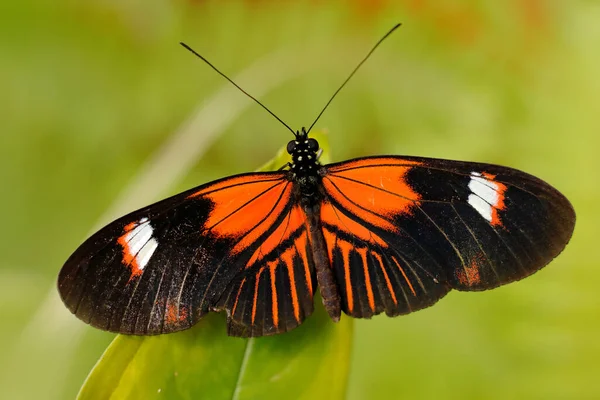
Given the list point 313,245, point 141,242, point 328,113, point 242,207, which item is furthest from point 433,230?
point 328,113

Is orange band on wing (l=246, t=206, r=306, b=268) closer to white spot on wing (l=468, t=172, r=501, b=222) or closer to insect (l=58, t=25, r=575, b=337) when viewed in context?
insect (l=58, t=25, r=575, b=337)

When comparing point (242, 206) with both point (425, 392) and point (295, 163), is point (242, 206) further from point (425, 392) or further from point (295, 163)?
point (425, 392)

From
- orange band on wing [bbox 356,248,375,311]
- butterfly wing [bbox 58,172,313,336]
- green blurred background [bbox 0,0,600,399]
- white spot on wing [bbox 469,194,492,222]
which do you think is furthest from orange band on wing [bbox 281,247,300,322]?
green blurred background [bbox 0,0,600,399]

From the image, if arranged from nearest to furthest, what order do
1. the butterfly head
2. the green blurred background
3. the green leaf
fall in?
the green leaf < the butterfly head < the green blurred background

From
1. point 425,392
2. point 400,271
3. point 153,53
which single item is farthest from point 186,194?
point 153,53

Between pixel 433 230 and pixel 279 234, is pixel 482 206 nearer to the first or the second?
pixel 433 230

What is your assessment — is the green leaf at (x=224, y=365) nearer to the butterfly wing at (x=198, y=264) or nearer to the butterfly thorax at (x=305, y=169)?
the butterfly wing at (x=198, y=264)

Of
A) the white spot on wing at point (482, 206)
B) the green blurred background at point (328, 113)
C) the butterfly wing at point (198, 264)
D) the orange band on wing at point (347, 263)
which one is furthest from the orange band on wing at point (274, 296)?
the green blurred background at point (328, 113)
